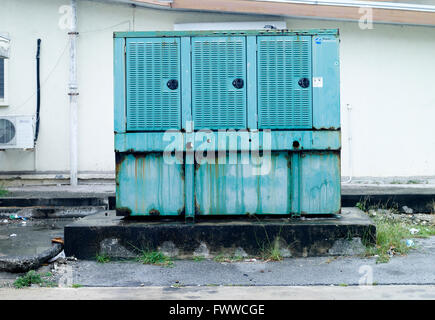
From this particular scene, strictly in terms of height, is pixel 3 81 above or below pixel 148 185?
above

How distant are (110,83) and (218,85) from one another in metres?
5.06

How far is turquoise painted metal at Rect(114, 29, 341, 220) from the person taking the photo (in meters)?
6.00

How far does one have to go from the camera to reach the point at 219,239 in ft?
19.0

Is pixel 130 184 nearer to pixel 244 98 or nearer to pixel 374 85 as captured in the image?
pixel 244 98

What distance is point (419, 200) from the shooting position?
8414 millimetres

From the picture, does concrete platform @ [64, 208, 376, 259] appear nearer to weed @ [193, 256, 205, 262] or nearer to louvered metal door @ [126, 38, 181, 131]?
weed @ [193, 256, 205, 262]

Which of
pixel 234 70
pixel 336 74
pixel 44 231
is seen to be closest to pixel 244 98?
pixel 234 70

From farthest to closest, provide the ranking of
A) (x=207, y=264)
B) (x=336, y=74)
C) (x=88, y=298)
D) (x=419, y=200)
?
(x=419, y=200) < (x=336, y=74) < (x=207, y=264) < (x=88, y=298)

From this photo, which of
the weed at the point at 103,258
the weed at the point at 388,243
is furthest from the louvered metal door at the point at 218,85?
the weed at the point at 388,243

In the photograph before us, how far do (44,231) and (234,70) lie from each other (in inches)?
142

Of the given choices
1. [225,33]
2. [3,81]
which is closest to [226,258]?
[225,33]

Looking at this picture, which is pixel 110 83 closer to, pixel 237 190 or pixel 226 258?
pixel 237 190

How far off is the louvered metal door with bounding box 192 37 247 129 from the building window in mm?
6069

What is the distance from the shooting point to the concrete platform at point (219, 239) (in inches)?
226
